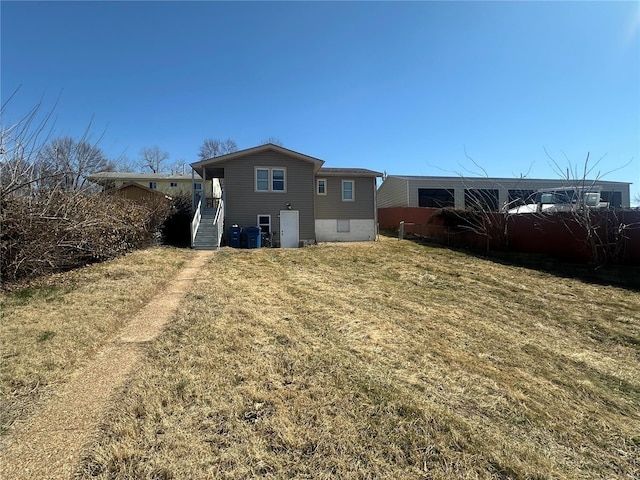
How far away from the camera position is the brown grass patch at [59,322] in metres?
3.61

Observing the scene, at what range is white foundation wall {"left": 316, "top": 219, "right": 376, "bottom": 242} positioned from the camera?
20.2 meters

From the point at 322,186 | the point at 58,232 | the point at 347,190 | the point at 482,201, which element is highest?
the point at 322,186

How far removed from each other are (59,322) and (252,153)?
43.7 feet

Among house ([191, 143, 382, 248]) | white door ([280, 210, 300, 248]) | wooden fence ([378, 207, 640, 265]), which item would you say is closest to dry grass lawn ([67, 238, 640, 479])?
wooden fence ([378, 207, 640, 265])

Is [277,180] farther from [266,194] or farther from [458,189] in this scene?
[458,189]

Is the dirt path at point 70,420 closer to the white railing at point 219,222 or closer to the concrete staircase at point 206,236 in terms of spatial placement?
the concrete staircase at point 206,236

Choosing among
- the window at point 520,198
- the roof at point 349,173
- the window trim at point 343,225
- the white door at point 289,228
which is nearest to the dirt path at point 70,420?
the white door at point 289,228

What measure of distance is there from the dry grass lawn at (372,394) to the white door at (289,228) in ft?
33.4

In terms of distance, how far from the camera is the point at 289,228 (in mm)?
17984

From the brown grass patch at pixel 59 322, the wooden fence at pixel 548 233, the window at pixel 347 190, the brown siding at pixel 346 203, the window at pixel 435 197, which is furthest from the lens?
the window at pixel 435 197

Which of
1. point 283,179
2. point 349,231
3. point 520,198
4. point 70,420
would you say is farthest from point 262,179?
point 520,198

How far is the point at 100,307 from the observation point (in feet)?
20.4

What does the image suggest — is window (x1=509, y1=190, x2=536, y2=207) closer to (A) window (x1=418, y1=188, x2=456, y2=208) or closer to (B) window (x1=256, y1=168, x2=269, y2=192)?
(A) window (x1=418, y1=188, x2=456, y2=208)

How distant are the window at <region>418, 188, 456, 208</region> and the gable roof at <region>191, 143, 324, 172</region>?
12.2 m
